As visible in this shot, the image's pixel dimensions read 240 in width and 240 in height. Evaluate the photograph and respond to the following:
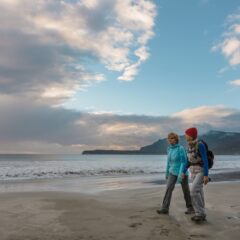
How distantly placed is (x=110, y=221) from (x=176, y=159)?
207 cm

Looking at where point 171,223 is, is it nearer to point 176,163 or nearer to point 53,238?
point 176,163

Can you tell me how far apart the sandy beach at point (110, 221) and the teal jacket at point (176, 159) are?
98cm

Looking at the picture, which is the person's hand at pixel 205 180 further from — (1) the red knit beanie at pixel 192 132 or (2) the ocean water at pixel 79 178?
(2) the ocean water at pixel 79 178

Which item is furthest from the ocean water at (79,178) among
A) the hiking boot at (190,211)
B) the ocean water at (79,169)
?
the hiking boot at (190,211)

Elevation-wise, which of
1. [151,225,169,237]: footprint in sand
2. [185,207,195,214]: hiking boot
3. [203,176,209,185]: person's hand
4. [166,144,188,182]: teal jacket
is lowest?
[151,225,169,237]: footprint in sand

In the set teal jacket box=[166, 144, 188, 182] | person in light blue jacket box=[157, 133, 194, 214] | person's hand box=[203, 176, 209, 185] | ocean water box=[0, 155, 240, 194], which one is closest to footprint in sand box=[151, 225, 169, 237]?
person's hand box=[203, 176, 209, 185]

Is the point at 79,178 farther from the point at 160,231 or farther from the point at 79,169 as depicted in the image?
the point at 160,231

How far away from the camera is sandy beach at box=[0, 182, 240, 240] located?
712cm

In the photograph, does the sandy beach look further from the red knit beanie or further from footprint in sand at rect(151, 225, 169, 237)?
the red knit beanie

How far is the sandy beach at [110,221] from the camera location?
7.12 metres

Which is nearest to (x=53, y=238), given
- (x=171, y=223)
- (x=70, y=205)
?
(x=171, y=223)

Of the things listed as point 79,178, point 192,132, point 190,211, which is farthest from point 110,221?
point 79,178

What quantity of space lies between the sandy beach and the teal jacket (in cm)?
98

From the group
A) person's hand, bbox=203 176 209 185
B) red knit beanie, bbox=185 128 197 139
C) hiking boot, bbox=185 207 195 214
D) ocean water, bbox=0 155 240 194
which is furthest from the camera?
ocean water, bbox=0 155 240 194
